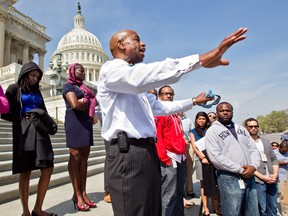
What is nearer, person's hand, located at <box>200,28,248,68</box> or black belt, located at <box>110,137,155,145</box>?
person's hand, located at <box>200,28,248,68</box>

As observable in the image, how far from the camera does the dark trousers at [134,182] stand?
5.28ft

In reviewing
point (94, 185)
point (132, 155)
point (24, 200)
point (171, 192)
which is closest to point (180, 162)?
point (171, 192)

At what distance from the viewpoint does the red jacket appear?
319 centimetres

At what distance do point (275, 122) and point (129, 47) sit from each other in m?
115

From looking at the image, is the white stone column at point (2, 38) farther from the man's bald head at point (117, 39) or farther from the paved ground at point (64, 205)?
the man's bald head at point (117, 39)

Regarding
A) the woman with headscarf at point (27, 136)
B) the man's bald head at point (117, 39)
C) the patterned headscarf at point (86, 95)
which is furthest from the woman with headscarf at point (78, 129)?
the man's bald head at point (117, 39)

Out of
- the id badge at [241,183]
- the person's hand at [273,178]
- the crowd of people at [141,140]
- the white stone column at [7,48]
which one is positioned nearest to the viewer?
the crowd of people at [141,140]

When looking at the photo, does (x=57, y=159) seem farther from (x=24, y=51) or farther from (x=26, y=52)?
(x=24, y=51)

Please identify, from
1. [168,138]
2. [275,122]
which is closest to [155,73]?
[168,138]

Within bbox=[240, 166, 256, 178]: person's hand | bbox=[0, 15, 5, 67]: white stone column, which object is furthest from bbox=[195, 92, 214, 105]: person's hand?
bbox=[0, 15, 5, 67]: white stone column

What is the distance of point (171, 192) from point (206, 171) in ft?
4.02

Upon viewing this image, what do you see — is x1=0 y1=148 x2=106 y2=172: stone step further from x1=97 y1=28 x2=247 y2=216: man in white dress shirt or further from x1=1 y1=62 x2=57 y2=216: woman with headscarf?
x1=97 y1=28 x2=247 y2=216: man in white dress shirt

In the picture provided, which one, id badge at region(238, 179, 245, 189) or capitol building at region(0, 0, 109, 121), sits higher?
capitol building at region(0, 0, 109, 121)

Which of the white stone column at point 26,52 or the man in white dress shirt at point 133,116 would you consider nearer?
the man in white dress shirt at point 133,116
